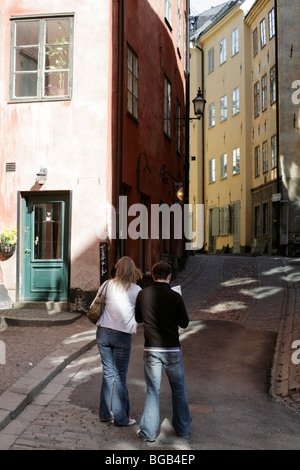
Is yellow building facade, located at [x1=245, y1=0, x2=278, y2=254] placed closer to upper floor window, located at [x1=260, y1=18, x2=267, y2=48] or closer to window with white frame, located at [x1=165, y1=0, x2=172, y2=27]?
upper floor window, located at [x1=260, y1=18, x2=267, y2=48]

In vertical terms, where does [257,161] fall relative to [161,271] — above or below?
above

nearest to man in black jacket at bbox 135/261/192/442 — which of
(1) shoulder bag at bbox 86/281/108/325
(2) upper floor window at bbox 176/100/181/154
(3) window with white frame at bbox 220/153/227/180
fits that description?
(1) shoulder bag at bbox 86/281/108/325

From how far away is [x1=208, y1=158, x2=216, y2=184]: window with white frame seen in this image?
1516 inches

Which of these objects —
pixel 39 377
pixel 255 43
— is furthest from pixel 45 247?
pixel 255 43

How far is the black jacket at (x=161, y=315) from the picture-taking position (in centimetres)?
566

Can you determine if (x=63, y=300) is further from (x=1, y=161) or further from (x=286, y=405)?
(x=286, y=405)

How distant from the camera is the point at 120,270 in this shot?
623 cm

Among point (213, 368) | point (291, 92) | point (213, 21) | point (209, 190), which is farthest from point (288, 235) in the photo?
→ point (213, 368)

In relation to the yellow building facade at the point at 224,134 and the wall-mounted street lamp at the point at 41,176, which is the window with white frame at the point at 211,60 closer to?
the yellow building facade at the point at 224,134

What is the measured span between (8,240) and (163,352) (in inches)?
310

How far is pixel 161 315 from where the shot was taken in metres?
5.69

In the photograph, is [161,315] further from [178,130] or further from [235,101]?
[235,101]
